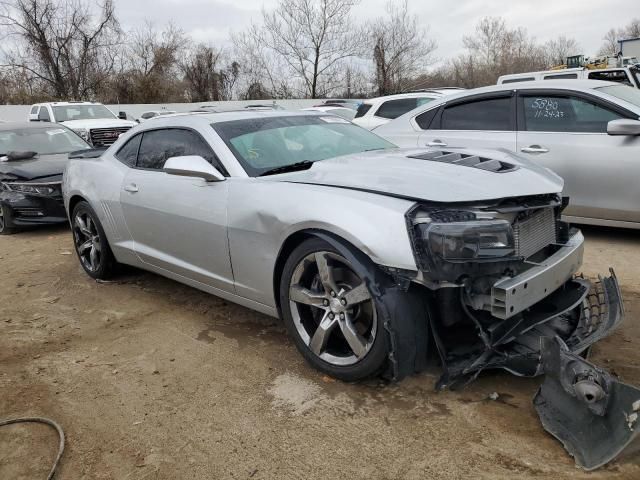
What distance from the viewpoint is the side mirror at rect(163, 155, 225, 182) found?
3.39 m

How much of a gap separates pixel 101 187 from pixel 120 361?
1836mm

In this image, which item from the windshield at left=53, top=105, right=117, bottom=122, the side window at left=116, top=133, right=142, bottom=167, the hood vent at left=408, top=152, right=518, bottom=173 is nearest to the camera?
the hood vent at left=408, top=152, right=518, bottom=173

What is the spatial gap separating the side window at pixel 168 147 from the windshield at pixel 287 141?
159 millimetres

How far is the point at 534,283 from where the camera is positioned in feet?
8.59

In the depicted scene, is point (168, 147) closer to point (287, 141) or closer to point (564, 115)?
point (287, 141)

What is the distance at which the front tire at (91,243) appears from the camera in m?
4.88

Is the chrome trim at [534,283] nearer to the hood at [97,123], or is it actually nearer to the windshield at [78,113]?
the hood at [97,123]

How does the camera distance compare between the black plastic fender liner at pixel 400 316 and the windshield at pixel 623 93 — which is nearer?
the black plastic fender liner at pixel 400 316

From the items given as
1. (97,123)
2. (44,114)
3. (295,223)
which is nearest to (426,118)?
(295,223)

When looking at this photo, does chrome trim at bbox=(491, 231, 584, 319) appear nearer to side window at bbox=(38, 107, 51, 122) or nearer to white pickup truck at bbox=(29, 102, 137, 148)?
white pickup truck at bbox=(29, 102, 137, 148)

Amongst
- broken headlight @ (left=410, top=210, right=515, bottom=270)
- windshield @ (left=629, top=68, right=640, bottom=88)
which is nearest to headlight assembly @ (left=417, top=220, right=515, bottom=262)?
broken headlight @ (left=410, top=210, right=515, bottom=270)

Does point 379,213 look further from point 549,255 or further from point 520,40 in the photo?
point 520,40

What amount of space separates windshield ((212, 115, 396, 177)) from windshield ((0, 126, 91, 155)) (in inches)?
226

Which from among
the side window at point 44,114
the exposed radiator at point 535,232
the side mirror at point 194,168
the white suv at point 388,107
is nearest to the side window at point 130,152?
the side mirror at point 194,168
